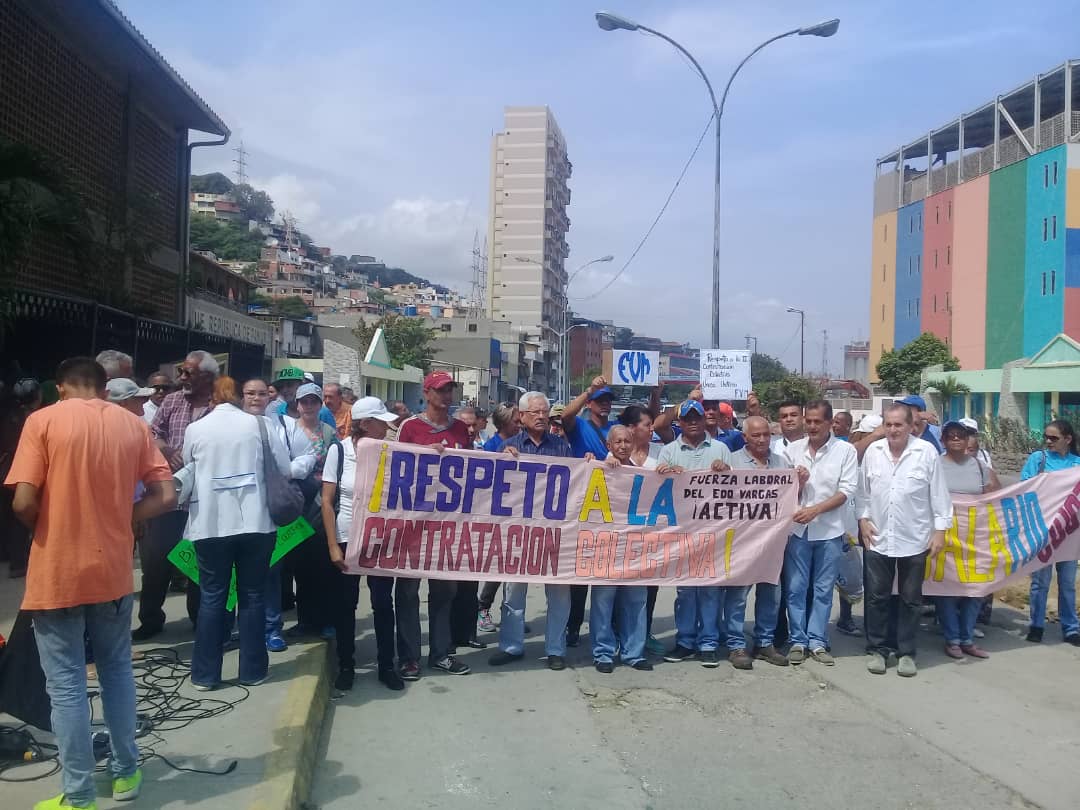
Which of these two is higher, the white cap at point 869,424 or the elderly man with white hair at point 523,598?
the white cap at point 869,424

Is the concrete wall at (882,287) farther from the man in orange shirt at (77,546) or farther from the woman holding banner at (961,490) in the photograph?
the man in orange shirt at (77,546)

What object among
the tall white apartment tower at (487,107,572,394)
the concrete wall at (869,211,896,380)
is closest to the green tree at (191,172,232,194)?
the tall white apartment tower at (487,107,572,394)

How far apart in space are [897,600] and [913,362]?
184ft

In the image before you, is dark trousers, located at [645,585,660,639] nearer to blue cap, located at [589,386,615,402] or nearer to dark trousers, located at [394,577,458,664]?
dark trousers, located at [394,577,458,664]

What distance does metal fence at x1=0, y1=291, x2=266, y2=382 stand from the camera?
11.0 metres

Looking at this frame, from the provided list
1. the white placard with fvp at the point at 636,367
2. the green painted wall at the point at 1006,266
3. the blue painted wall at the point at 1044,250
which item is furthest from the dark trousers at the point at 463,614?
the green painted wall at the point at 1006,266

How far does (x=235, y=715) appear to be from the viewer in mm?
5090

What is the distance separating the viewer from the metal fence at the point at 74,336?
11.0m

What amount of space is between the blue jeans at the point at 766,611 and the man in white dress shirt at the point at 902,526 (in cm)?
73

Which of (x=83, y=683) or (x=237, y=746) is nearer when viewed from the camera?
(x=83, y=683)

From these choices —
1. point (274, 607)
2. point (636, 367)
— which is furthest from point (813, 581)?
point (636, 367)

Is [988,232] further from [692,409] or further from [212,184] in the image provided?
A: [212,184]

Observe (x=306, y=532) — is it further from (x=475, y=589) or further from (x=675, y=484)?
(x=675, y=484)

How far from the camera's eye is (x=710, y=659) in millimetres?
6883
